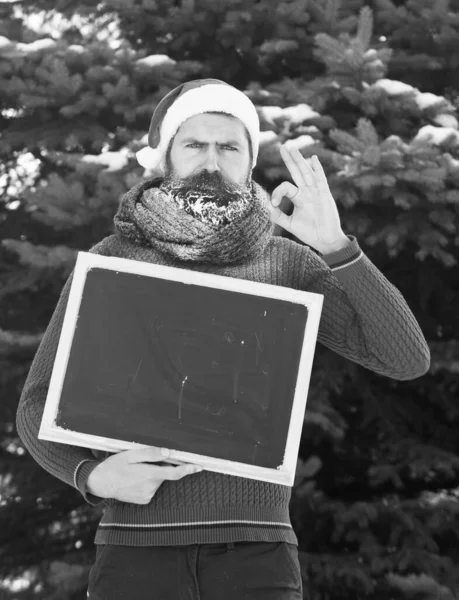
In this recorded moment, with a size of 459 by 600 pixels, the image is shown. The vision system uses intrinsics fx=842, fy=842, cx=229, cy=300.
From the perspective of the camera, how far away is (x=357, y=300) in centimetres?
174

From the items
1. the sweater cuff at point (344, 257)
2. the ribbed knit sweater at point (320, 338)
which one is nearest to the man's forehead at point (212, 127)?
the ribbed knit sweater at point (320, 338)

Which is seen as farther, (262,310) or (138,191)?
(138,191)

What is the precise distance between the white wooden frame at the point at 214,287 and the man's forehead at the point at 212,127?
379mm

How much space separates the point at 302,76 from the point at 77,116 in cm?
124

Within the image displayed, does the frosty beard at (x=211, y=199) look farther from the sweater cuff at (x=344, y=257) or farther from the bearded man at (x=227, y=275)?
the sweater cuff at (x=344, y=257)

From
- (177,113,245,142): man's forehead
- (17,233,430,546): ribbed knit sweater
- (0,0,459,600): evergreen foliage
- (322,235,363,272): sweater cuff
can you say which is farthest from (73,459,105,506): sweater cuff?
(0,0,459,600): evergreen foliage

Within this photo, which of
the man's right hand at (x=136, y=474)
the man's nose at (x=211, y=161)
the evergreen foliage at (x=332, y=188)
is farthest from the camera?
the evergreen foliage at (x=332, y=188)

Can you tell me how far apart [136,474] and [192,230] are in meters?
0.54


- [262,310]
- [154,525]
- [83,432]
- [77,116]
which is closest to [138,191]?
[262,310]

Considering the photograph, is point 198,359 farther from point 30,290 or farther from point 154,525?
point 30,290

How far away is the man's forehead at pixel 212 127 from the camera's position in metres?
1.90

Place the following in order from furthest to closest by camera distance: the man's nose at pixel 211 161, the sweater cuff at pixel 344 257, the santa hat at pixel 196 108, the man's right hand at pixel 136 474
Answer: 1. the santa hat at pixel 196 108
2. the man's nose at pixel 211 161
3. the sweater cuff at pixel 344 257
4. the man's right hand at pixel 136 474

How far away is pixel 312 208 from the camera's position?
180 centimetres

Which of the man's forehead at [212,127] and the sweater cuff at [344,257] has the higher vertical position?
the man's forehead at [212,127]
